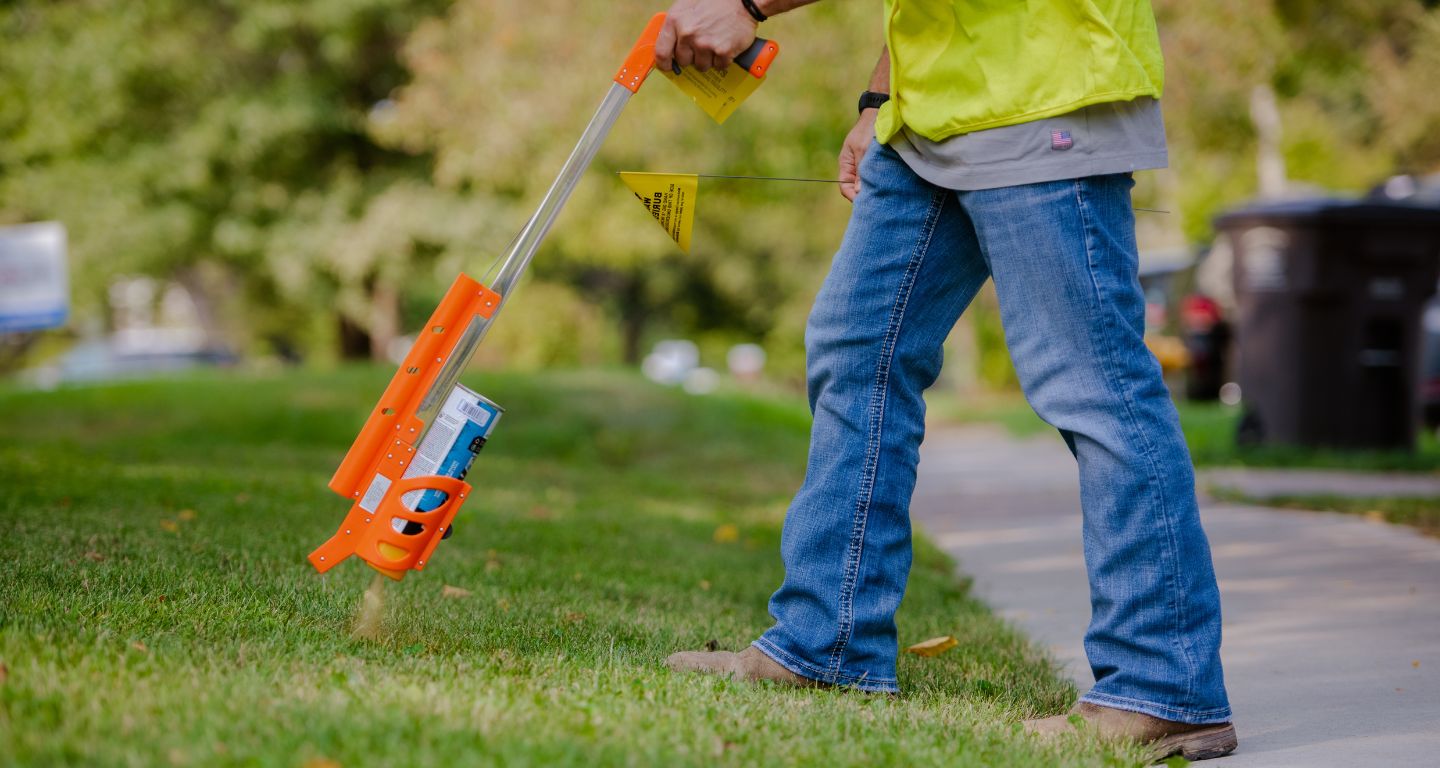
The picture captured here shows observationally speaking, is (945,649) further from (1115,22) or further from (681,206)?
(1115,22)

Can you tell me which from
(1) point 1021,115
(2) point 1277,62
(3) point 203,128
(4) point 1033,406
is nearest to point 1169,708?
(4) point 1033,406

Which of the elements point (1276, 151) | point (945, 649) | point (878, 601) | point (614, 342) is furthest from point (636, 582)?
point (614, 342)

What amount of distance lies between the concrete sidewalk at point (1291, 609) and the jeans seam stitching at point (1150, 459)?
30cm

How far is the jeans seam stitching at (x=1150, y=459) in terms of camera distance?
2488 millimetres

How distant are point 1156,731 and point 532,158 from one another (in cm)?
1239

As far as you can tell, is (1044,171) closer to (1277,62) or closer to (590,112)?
(590,112)

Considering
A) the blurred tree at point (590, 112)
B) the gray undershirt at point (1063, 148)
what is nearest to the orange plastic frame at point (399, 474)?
the gray undershirt at point (1063, 148)

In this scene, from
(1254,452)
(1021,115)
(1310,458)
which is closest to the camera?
(1021,115)

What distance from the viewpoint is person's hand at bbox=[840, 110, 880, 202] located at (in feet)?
9.68

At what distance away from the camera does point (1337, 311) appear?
902 centimetres

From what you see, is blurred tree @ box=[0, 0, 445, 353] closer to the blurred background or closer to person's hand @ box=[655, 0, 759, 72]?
the blurred background

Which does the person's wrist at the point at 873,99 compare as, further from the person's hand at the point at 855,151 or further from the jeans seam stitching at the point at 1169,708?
the jeans seam stitching at the point at 1169,708

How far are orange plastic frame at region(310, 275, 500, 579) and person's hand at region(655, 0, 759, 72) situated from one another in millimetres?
616

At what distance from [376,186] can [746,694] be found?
16.1m
